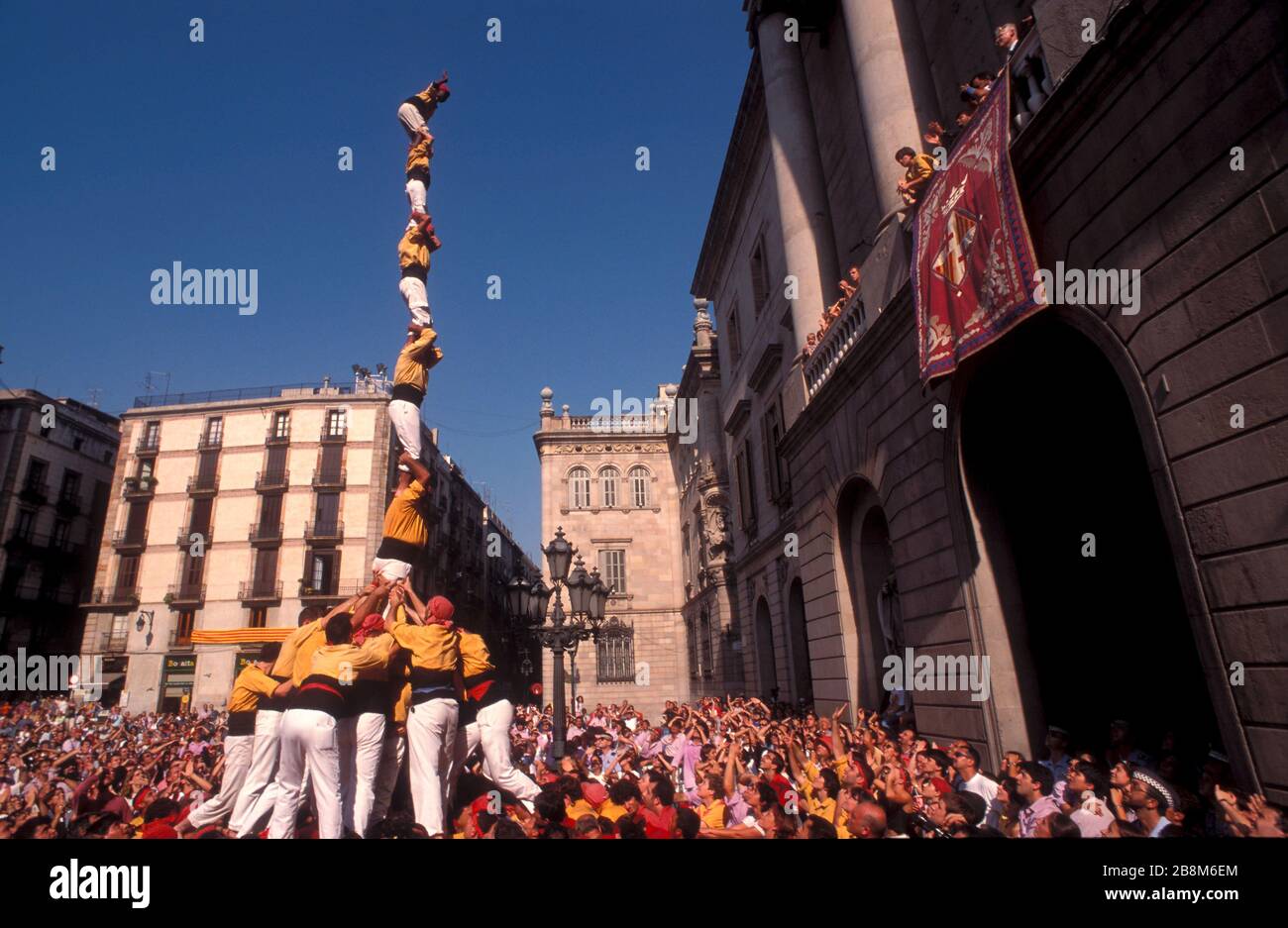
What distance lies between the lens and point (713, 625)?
28.7 metres

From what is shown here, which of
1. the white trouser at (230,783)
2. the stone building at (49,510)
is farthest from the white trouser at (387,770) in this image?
the stone building at (49,510)

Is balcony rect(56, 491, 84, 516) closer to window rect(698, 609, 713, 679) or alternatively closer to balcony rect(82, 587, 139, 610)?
balcony rect(82, 587, 139, 610)

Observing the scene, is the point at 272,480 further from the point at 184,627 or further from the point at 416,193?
the point at 416,193

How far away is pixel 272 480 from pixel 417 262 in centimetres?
2600

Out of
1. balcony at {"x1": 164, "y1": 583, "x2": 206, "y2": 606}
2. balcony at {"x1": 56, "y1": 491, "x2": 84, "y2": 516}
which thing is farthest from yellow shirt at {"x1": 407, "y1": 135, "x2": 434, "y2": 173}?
balcony at {"x1": 56, "y1": 491, "x2": 84, "y2": 516}

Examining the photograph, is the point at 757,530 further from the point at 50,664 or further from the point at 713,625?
the point at 50,664

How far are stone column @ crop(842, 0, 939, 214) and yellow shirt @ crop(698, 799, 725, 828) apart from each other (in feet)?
28.9

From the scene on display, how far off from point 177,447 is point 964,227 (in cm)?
3447

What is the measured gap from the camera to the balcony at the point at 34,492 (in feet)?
83.6

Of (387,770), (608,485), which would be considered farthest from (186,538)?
(387,770)

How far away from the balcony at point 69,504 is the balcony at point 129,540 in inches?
86.6

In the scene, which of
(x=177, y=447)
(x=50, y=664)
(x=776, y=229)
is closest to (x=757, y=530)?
(x=776, y=229)

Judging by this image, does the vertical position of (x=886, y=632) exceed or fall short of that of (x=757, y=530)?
it falls short
